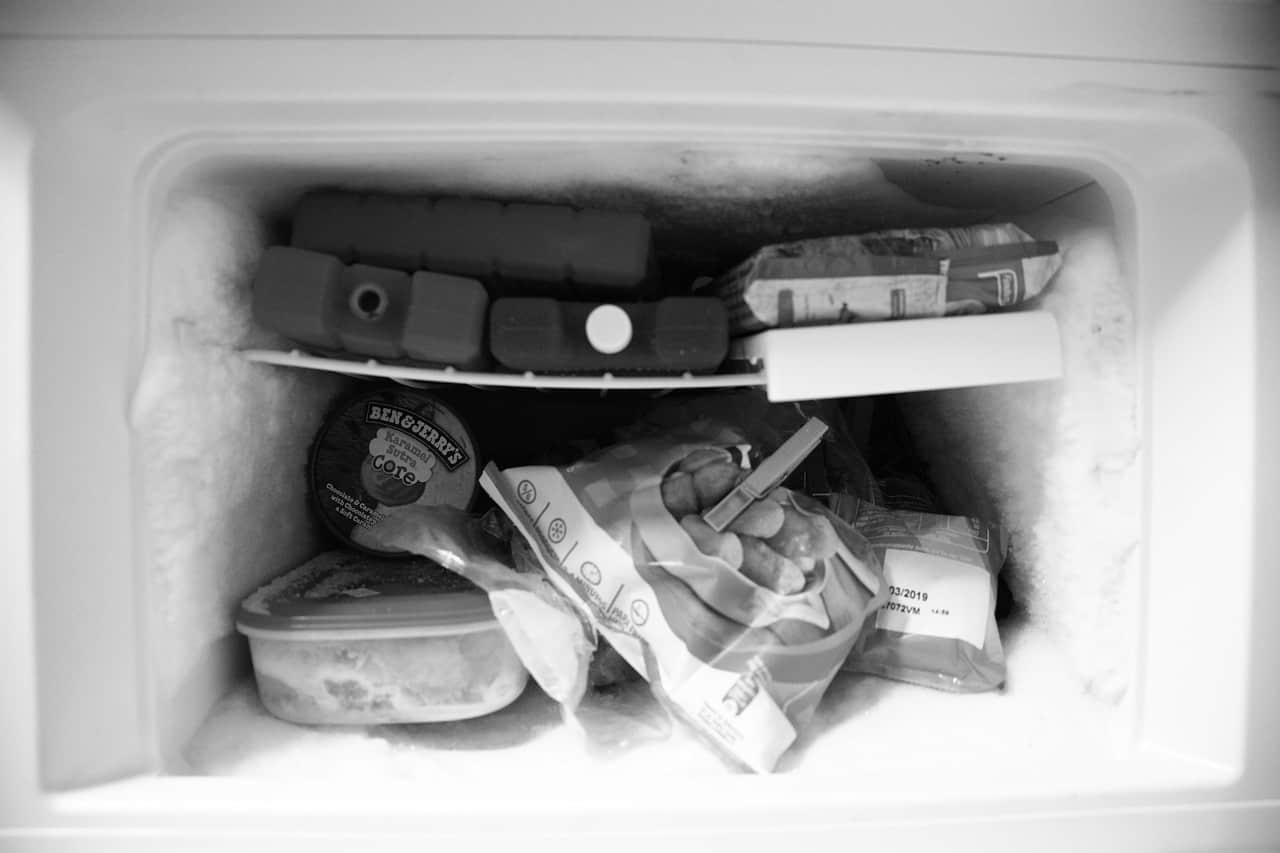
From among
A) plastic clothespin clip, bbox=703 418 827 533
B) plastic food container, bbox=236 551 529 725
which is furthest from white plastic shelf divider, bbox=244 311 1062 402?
plastic food container, bbox=236 551 529 725

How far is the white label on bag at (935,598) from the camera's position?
698 millimetres

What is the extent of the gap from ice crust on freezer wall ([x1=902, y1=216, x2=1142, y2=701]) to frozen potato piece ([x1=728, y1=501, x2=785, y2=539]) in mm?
237

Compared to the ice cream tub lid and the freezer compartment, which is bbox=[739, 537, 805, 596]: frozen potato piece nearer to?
the freezer compartment

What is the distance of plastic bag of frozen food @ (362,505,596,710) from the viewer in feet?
2.09

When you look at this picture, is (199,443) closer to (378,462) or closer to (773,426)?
(378,462)

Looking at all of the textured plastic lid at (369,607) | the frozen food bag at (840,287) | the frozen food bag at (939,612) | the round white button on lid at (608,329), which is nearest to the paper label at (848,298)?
the frozen food bag at (840,287)

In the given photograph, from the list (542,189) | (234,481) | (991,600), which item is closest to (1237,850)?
(991,600)

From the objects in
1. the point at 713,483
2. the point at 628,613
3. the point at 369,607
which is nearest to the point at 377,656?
the point at 369,607

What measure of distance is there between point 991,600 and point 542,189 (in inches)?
21.7

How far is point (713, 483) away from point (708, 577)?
0.09 metres

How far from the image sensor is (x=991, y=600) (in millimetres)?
709

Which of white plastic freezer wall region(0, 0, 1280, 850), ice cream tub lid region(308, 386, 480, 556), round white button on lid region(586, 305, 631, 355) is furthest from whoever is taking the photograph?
ice cream tub lid region(308, 386, 480, 556)

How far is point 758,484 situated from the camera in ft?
2.28

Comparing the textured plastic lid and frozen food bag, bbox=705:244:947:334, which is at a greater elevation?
frozen food bag, bbox=705:244:947:334
